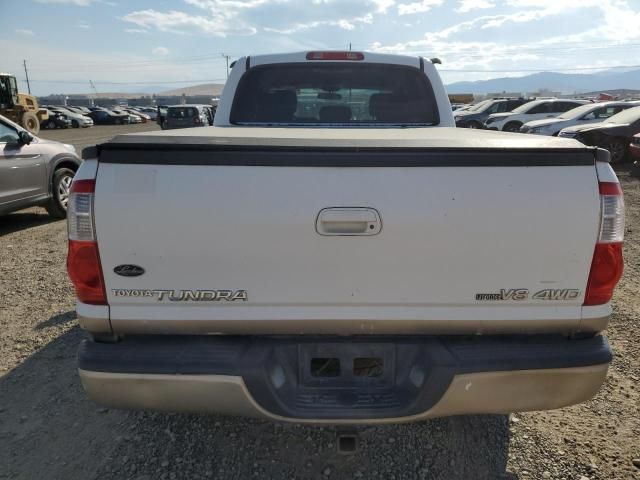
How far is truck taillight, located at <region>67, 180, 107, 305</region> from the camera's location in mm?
1812

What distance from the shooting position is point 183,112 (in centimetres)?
2550

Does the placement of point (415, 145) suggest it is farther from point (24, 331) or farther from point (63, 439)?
point (24, 331)

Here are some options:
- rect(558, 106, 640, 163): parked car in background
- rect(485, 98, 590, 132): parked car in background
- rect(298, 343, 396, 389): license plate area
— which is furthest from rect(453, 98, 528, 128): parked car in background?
rect(298, 343, 396, 389): license plate area

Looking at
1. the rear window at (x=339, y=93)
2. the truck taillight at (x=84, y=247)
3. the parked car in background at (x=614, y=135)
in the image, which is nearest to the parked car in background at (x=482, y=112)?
the parked car in background at (x=614, y=135)

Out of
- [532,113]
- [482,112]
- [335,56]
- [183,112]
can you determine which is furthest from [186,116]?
[335,56]

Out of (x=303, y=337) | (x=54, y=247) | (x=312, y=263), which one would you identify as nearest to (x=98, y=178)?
(x=312, y=263)

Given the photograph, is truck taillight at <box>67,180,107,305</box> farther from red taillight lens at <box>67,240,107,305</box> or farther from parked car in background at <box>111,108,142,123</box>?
parked car in background at <box>111,108,142,123</box>

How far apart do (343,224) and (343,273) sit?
0.20 meters

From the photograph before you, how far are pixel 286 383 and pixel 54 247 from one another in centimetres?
534

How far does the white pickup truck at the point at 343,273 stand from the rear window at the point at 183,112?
82.2 feet

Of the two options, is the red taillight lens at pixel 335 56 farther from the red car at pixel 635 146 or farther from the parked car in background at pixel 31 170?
the red car at pixel 635 146

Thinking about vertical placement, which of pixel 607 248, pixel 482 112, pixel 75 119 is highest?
pixel 607 248

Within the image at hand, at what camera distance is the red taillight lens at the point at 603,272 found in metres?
1.87

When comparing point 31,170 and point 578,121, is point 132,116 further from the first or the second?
point 31,170
